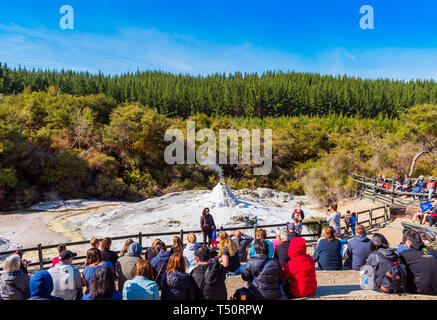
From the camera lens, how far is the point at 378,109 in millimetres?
65250

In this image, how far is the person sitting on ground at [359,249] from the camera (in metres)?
5.70

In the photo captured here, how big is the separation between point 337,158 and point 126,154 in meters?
18.8

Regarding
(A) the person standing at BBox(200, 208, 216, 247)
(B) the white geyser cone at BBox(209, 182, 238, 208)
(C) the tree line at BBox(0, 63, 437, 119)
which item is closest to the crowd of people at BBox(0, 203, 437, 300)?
(A) the person standing at BBox(200, 208, 216, 247)

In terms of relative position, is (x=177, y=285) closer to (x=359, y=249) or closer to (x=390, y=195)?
(x=359, y=249)

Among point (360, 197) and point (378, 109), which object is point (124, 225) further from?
point (378, 109)

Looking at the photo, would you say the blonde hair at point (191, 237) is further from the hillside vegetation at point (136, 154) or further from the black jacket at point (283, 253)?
the hillside vegetation at point (136, 154)

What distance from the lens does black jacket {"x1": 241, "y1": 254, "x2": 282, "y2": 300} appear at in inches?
162

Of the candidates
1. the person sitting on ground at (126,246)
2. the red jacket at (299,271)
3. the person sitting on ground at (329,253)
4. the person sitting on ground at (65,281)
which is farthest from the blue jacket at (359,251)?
the person sitting on ground at (65,281)

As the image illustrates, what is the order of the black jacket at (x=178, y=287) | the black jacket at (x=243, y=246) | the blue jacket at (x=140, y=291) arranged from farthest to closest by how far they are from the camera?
the black jacket at (x=243, y=246), the black jacket at (x=178, y=287), the blue jacket at (x=140, y=291)

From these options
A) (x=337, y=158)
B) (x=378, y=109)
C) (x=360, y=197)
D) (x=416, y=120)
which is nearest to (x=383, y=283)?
(x=360, y=197)

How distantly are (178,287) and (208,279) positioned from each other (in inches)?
15.5

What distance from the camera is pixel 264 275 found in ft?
13.5

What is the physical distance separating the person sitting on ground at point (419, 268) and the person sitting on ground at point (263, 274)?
195 centimetres

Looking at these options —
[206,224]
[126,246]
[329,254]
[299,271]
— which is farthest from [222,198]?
[299,271]
